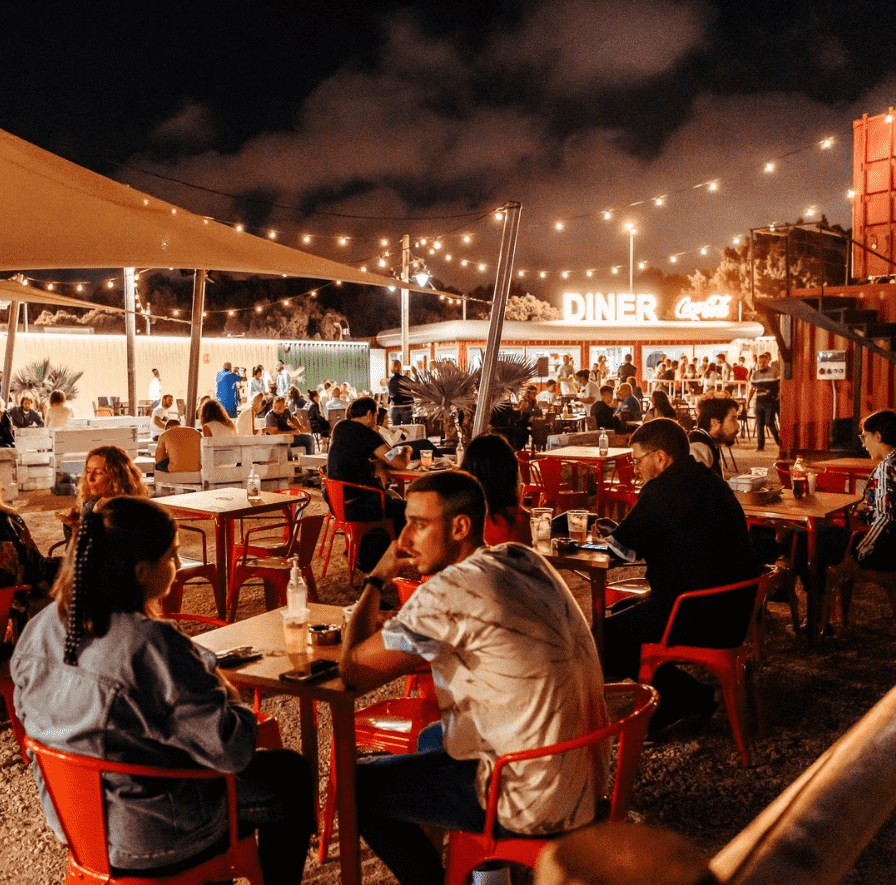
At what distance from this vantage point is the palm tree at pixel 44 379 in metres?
20.6

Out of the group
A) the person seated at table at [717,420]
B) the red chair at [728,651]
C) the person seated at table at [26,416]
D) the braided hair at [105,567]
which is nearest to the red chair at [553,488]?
the person seated at table at [717,420]

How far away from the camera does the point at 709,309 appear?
105ft

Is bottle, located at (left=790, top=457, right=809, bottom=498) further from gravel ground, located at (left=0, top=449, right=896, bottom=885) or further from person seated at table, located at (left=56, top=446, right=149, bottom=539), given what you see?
person seated at table, located at (left=56, top=446, right=149, bottom=539)

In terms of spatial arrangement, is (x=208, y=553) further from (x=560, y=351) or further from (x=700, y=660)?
(x=560, y=351)

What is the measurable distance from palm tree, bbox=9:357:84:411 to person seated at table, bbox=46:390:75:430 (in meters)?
9.32

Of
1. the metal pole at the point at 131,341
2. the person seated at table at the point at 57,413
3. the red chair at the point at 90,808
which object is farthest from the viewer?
the metal pole at the point at 131,341

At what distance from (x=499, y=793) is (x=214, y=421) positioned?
8059 mm

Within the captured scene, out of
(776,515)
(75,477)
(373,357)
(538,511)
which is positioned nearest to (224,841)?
(538,511)

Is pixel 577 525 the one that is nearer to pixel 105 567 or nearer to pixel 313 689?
pixel 313 689

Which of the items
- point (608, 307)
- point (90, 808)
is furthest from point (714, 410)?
point (608, 307)

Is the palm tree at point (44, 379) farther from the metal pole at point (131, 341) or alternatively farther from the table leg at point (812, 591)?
Result: the table leg at point (812, 591)

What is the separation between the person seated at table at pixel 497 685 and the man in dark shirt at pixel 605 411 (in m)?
9.21

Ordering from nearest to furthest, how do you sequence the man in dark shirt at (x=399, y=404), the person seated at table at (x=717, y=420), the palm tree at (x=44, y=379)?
the person seated at table at (x=717, y=420) → the man in dark shirt at (x=399, y=404) → the palm tree at (x=44, y=379)

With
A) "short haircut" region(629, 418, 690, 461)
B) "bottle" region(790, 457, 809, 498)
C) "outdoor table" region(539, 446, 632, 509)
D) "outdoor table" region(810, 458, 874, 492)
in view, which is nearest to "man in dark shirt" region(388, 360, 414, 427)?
"outdoor table" region(539, 446, 632, 509)
